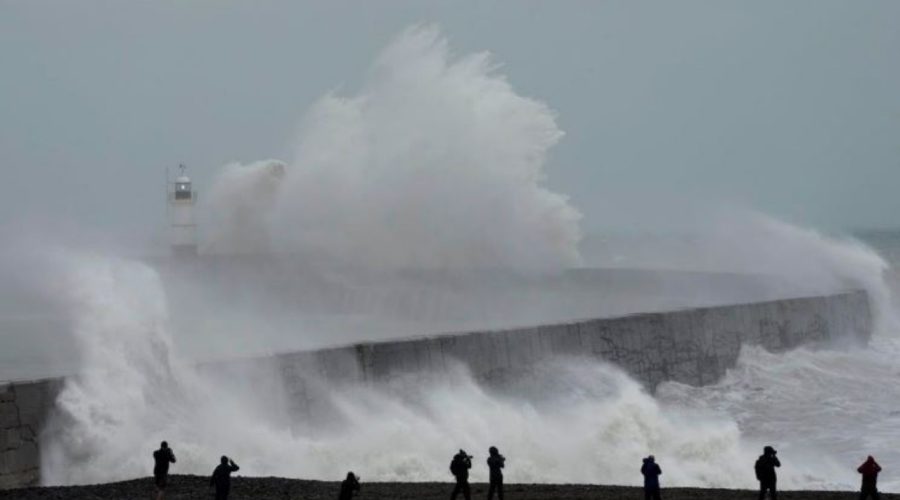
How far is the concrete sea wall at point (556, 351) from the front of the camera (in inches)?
391

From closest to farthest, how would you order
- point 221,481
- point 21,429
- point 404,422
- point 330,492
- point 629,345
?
1. point 221,481
2. point 330,492
3. point 21,429
4. point 404,422
5. point 629,345

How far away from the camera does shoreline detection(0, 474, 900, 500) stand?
353 inches

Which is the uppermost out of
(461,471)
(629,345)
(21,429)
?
(629,345)

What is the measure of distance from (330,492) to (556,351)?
631 cm

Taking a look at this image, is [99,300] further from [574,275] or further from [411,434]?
[574,275]

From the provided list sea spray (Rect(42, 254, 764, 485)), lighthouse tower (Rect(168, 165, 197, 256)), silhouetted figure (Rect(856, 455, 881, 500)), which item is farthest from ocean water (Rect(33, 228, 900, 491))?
lighthouse tower (Rect(168, 165, 197, 256))

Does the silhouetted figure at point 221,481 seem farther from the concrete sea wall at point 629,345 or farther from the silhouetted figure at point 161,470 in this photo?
the concrete sea wall at point 629,345

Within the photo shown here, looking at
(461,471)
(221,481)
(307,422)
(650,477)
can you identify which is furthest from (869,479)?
(307,422)

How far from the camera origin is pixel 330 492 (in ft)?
30.5

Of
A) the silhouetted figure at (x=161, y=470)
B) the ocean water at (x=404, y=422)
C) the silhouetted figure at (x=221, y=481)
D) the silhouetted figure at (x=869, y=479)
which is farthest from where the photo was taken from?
the ocean water at (x=404, y=422)

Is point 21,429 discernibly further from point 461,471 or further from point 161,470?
point 461,471

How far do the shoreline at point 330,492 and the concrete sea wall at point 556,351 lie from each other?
800 mm

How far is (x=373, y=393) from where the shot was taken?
12.8m

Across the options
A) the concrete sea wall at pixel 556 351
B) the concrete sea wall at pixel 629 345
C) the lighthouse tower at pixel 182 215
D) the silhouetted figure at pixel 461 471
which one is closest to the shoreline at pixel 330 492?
the silhouetted figure at pixel 461 471
